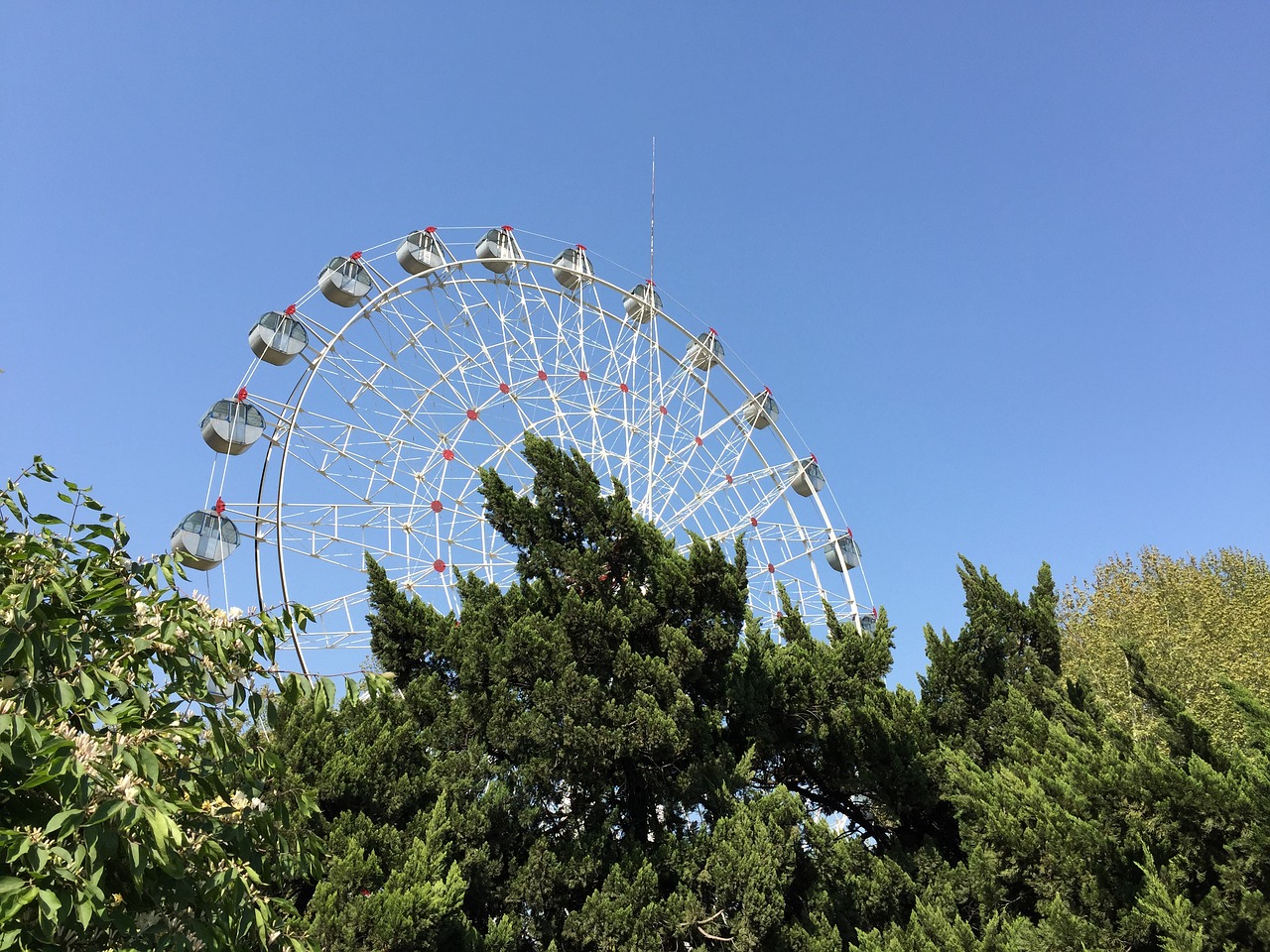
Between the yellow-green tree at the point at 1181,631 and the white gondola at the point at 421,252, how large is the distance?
52.4 feet

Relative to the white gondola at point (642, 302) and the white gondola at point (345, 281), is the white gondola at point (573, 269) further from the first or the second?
the white gondola at point (345, 281)

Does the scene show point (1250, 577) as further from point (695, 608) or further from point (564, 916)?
point (564, 916)

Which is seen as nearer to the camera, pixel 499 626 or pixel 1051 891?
pixel 1051 891

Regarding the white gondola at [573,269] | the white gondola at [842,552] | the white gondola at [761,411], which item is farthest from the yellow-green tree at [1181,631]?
the white gondola at [573,269]

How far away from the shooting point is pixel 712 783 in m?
12.3

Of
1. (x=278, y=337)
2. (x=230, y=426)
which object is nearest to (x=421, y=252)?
(x=278, y=337)

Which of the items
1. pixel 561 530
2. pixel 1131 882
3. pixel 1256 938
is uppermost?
pixel 561 530

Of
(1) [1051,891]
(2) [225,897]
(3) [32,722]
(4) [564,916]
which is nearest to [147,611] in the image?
(3) [32,722]

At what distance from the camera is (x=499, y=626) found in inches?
535

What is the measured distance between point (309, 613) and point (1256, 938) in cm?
1029

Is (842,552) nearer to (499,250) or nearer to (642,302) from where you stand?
(642,302)

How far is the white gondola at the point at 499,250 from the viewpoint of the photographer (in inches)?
790

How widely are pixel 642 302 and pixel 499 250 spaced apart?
3759 mm

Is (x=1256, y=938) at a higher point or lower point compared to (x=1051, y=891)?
lower
